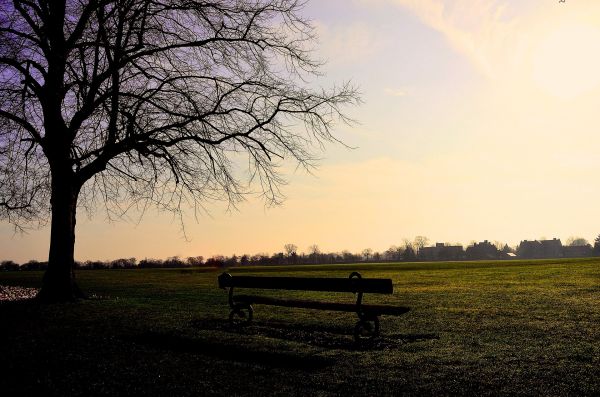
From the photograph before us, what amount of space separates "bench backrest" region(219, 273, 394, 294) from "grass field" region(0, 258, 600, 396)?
35.1 inches

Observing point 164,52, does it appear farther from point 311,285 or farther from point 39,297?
point 311,285

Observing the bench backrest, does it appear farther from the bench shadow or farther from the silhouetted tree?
the silhouetted tree

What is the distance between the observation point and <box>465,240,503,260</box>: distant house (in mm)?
179750

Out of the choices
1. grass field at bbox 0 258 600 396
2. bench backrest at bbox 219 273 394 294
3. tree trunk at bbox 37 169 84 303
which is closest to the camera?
grass field at bbox 0 258 600 396

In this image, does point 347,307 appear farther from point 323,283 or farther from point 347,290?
point 323,283

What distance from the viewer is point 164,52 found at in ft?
58.5

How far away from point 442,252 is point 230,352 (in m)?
184

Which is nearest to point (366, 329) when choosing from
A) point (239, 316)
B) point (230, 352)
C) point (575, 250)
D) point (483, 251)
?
point (230, 352)

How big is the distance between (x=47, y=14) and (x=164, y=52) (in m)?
3.66

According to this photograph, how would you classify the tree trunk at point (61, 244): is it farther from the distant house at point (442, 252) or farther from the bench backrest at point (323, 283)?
the distant house at point (442, 252)

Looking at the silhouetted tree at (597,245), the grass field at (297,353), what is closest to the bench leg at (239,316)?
the grass field at (297,353)

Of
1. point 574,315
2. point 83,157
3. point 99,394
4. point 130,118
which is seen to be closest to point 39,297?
point 83,157

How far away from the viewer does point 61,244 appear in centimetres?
1725

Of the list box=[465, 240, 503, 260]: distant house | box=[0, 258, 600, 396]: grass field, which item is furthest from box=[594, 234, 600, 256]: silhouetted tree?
box=[0, 258, 600, 396]: grass field
